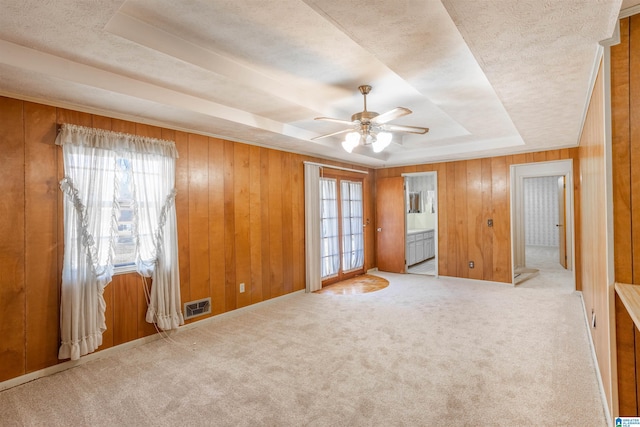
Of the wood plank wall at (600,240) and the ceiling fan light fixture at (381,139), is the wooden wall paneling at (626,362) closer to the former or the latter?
the wood plank wall at (600,240)

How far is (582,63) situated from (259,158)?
360 cm

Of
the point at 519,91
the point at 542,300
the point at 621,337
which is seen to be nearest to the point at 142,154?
the point at 519,91

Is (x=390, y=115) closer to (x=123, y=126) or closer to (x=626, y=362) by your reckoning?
(x=626, y=362)

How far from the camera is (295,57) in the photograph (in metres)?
2.55

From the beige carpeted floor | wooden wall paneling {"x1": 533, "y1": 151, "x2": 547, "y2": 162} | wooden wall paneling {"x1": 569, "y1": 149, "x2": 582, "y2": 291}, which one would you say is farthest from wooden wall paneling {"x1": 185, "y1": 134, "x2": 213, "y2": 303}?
wooden wall paneling {"x1": 569, "y1": 149, "x2": 582, "y2": 291}

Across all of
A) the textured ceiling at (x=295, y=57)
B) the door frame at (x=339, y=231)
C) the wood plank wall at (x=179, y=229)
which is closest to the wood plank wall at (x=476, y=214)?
the door frame at (x=339, y=231)

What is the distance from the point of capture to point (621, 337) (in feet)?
5.63

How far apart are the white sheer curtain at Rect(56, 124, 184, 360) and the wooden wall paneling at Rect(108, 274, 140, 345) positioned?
0.50ft

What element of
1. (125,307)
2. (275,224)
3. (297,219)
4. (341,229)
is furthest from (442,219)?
(125,307)

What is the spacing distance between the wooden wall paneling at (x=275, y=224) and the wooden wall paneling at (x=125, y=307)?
72.2 inches

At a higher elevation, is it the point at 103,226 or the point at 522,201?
the point at 522,201

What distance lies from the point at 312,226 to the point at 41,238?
11.2 feet

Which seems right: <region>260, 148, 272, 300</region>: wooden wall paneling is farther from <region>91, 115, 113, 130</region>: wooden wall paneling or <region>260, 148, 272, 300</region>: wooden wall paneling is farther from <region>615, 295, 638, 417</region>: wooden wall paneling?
<region>615, 295, 638, 417</region>: wooden wall paneling

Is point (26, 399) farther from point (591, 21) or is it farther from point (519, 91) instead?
point (519, 91)
